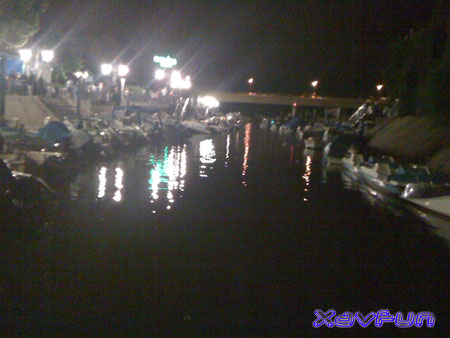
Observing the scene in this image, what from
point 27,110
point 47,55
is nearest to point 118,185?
point 27,110

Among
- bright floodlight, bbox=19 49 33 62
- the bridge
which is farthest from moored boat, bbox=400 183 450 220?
the bridge

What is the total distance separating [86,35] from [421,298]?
40.8 m

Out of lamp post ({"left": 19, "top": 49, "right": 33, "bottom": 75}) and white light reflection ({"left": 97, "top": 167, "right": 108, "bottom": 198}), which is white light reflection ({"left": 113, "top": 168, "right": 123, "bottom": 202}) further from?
lamp post ({"left": 19, "top": 49, "right": 33, "bottom": 75})

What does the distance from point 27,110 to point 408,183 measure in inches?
847

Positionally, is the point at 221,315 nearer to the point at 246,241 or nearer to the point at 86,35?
the point at 246,241

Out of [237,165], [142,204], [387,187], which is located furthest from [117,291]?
[237,165]

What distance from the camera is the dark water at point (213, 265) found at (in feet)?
27.0

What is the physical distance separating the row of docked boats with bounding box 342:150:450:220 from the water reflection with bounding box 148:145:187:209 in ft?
24.5

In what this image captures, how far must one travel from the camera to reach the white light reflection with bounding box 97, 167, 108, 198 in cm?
1819

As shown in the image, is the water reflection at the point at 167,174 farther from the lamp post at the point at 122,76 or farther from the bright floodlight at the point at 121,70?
the bright floodlight at the point at 121,70

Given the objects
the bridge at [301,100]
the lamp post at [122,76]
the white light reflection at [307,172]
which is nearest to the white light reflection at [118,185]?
the white light reflection at [307,172]

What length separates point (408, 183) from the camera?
20844 millimetres

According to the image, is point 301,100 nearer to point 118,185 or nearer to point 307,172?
point 307,172

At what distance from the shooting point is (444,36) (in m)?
38.2
